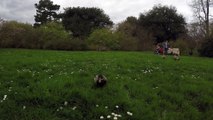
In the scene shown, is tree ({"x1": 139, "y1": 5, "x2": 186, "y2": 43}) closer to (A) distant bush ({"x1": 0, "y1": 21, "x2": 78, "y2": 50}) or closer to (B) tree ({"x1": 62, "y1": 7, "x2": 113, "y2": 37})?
(B) tree ({"x1": 62, "y1": 7, "x2": 113, "y2": 37})

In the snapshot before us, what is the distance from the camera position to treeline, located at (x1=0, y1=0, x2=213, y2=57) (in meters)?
45.5

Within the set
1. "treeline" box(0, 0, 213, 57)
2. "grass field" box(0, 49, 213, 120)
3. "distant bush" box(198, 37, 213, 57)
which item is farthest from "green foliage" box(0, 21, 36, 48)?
"grass field" box(0, 49, 213, 120)

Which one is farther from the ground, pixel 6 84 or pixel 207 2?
pixel 207 2

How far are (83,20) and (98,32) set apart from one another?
19.6 meters

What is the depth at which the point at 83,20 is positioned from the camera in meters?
76.3

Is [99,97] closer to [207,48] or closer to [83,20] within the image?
[207,48]

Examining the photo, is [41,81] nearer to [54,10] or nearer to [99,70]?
[99,70]

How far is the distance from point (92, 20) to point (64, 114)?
6928 cm

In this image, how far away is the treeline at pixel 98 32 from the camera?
45.5 meters

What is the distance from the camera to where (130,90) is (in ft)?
40.8

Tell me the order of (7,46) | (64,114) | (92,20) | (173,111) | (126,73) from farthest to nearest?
1. (92,20)
2. (7,46)
3. (126,73)
4. (173,111)
5. (64,114)

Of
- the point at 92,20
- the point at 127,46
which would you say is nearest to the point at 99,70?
the point at 127,46

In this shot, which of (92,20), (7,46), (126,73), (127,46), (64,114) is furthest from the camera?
(92,20)

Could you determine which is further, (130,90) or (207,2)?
(207,2)
